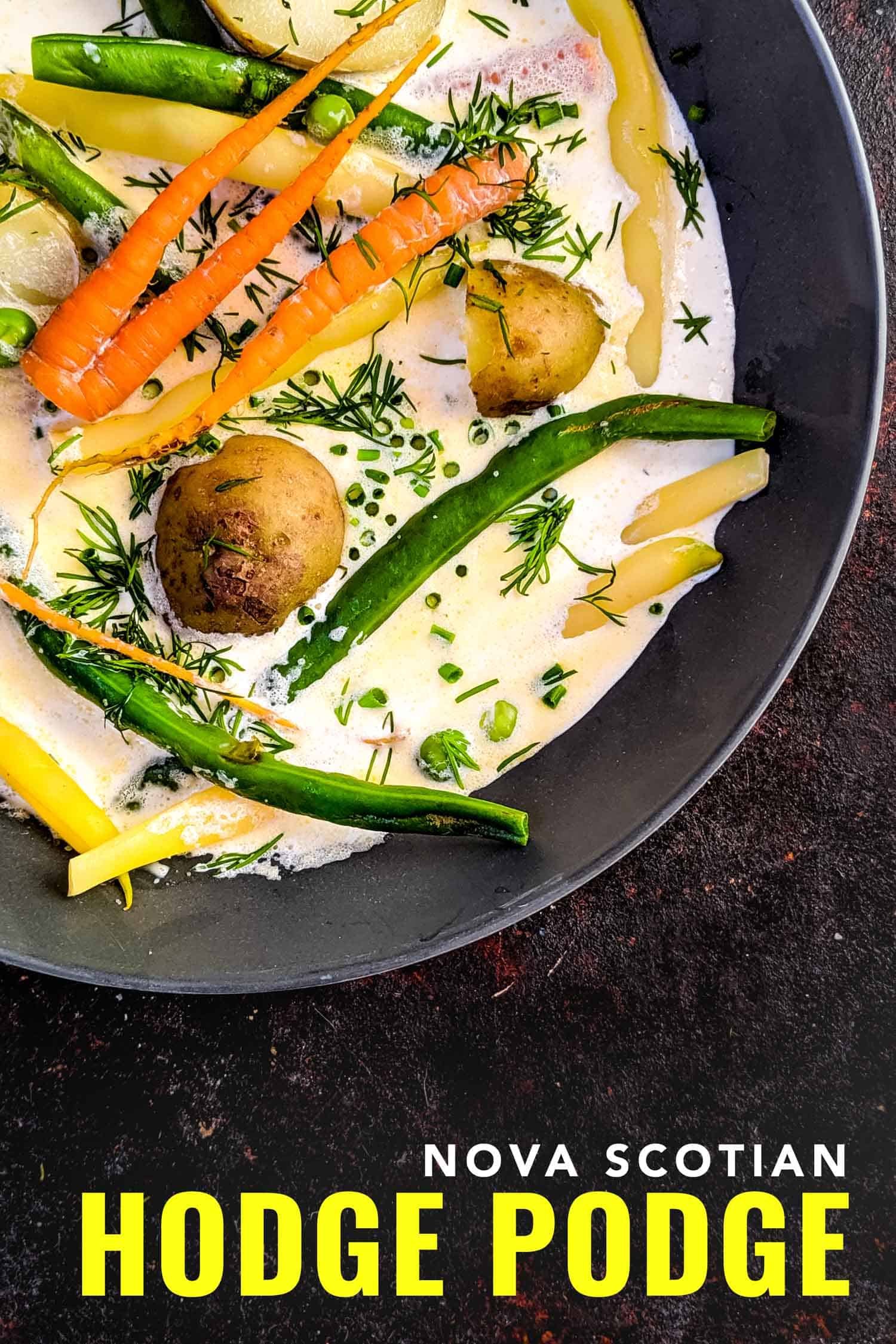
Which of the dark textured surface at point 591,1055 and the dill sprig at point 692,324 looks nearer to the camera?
the dill sprig at point 692,324

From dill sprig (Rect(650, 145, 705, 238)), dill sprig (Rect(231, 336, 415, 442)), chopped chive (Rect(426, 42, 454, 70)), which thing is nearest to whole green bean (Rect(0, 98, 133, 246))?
dill sprig (Rect(231, 336, 415, 442))

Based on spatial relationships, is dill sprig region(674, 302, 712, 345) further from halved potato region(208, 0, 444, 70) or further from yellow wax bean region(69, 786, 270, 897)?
yellow wax bean region(69, 786, 270, 897)

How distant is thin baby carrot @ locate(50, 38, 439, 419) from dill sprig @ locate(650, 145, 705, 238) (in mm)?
495

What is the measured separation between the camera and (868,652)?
219 cm

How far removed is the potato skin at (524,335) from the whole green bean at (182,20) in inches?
26.2

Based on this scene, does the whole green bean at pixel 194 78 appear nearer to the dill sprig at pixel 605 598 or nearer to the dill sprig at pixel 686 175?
the dill sprig at pixel 686 175

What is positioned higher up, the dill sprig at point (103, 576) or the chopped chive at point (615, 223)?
the chopped chive at point (615, 223)

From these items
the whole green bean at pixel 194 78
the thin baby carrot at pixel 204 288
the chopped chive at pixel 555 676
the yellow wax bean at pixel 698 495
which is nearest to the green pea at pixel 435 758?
the chopped chive at pixel 555 676

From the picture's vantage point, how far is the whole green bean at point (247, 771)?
188 centimetres

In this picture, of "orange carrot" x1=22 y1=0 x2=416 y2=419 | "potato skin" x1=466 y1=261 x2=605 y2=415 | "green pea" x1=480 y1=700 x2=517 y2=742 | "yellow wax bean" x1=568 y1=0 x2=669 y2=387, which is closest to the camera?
"orange carrot" x1=22 y1=0 x2=416 y2=419

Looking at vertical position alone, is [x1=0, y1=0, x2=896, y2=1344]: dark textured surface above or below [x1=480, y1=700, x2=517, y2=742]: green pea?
below

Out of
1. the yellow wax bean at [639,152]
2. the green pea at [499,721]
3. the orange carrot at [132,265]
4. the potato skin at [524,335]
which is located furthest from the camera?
the green pea at [499,721]

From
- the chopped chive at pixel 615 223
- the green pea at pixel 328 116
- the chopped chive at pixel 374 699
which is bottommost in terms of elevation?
the chopped chive at pixel 374 699

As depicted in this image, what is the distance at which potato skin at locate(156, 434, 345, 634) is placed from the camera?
171cm
